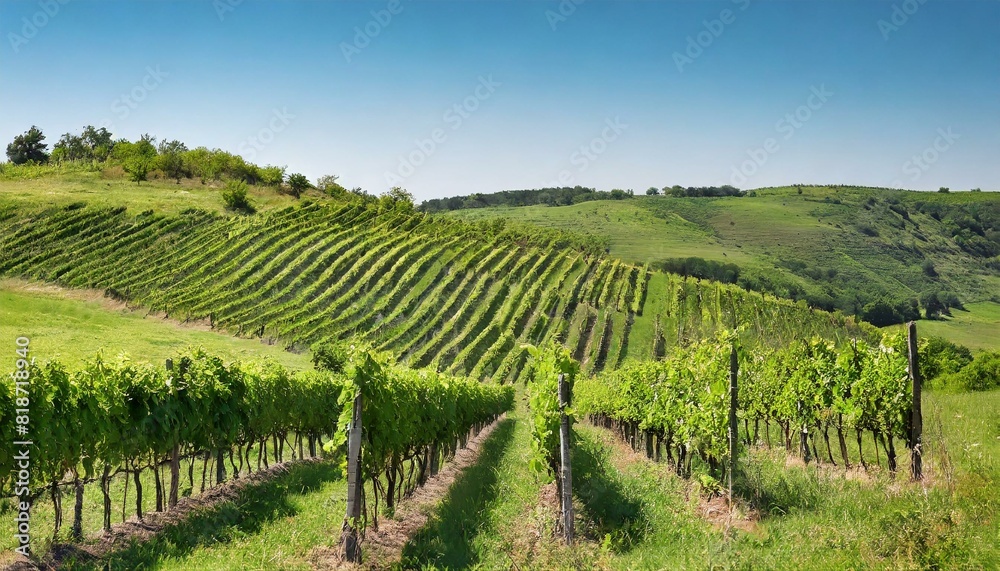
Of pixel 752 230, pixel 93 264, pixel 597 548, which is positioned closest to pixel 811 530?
pixel 597 548

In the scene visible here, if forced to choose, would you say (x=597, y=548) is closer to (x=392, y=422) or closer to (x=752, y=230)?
(x=392, y=422)

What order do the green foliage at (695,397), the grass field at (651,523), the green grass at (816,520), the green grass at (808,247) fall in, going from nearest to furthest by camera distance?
the green grass at (816,520) < the grass field at (651,523) < the green foliage at (695,397) < the green grass at (808,247)

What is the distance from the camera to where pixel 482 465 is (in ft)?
59.5

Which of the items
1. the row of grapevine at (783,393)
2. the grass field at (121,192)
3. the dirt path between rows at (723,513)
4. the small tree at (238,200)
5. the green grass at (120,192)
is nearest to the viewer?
the dirt path between rows at (723,513)

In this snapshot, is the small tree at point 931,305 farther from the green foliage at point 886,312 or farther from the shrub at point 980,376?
the shrub at point 980,376

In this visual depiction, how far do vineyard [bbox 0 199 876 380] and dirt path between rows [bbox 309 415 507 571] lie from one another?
37816 millimetres

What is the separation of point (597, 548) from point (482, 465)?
32.1 ft

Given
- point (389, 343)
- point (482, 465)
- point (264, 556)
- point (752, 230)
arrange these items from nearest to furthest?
point (264, 556)
point (482, 465)
point (389, 343)
point (752, 230)

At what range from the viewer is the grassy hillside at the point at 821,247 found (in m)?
136

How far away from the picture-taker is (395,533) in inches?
396

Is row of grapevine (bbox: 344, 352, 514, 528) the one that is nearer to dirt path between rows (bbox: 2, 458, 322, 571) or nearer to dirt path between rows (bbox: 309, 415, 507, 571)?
dirt path between rows (bbox: 309, 415, 507, 571)

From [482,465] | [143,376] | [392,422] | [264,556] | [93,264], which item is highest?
[93,264]

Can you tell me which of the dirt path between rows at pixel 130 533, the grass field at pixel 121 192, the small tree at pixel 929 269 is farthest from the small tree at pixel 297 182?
the small tree at pixel 929 269

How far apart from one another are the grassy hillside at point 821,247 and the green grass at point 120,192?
78.4m
